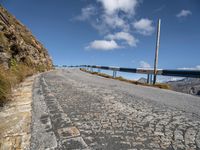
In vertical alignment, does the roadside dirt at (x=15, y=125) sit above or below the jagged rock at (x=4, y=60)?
below

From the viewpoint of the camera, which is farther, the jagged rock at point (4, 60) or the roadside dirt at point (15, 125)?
the jagged rock at point (4, 60)

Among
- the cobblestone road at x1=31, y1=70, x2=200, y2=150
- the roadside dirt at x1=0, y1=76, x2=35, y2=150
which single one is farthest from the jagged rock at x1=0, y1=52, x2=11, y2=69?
the cobblestone road at x1=31, y1=70, x2=200, y2=150

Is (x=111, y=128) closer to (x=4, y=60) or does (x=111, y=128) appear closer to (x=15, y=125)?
(x=15, y=125)

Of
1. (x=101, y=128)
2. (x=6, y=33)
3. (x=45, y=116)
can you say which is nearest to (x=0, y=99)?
(x=45, y=116)

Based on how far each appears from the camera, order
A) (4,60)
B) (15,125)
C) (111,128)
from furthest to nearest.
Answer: (4,60), (15,125), (111,128)

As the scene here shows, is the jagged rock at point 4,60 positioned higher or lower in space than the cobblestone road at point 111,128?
higher

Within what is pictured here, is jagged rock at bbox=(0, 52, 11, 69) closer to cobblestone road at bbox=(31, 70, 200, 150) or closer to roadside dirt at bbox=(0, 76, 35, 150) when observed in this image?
roadside dirt at bbox=(0, 76, 35, 150)

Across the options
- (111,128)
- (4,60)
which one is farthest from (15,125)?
(4,60)

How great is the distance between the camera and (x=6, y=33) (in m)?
16.0

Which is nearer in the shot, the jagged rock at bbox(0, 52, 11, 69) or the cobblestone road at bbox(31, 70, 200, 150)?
the cobblestone road at bbox(31, 70, 200, 150)

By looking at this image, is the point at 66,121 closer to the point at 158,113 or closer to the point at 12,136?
the point at 12,136

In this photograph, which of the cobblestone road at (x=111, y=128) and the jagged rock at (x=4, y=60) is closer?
the cobblestone road at (x=111, y=128)

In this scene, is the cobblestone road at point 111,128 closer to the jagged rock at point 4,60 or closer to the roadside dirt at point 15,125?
the roadside dirt at point 15,125

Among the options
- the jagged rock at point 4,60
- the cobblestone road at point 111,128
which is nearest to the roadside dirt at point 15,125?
the cobblestone road at point 111,128
